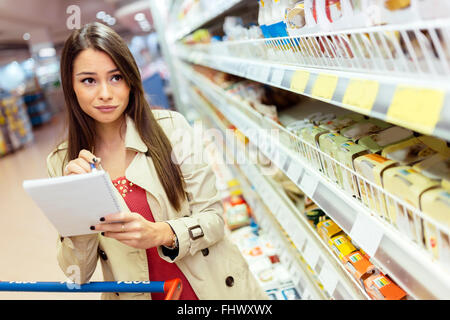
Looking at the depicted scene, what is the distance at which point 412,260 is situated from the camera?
0.62 metres

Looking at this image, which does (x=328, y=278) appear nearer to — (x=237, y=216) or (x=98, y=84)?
(x=98, y=84)

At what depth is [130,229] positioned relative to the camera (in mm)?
928

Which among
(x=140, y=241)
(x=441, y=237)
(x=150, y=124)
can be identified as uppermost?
(x=150, y=124)

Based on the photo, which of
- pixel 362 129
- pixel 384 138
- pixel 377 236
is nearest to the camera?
pixel 377 236

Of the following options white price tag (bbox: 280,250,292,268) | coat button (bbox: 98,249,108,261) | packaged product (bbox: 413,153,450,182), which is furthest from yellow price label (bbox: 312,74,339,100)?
white price tag (bbox: 280,250,292,268)

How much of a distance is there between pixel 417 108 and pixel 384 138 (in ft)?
1.47

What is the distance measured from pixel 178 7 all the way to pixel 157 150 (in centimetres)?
373

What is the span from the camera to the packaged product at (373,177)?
75cm

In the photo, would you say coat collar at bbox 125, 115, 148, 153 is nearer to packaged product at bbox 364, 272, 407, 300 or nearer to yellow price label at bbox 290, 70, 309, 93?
yellow price label at bbox 290, 70, 309, 93

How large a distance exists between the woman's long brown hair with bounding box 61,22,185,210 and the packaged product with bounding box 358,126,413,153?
0.59 meters

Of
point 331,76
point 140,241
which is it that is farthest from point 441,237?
point 140,241

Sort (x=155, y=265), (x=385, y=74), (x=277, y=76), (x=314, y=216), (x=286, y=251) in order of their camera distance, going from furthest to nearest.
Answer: (x=286, y=251), (x=314, y=216), (x=155, y=265), (x=277, y=76), (x=385, y=74)

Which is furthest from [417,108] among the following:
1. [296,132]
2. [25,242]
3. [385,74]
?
[25,242]
